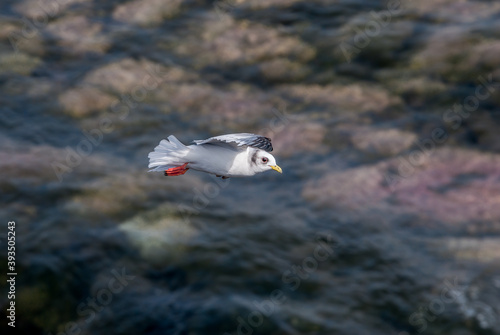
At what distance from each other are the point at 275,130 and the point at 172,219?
3.63m

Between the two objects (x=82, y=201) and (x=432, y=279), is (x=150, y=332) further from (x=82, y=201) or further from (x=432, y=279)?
(x=432, y=279)

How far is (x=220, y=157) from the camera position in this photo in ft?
33.3

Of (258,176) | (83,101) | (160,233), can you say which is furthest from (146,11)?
(160,233)

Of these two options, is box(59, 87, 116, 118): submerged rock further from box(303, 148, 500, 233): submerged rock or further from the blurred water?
box(303, 148, 500, 233): submerged rock

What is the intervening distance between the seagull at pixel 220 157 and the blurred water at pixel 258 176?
2700 mm

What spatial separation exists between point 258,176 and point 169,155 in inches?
181

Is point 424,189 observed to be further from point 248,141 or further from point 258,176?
point 248,141

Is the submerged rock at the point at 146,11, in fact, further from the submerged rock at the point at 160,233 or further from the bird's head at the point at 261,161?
the bird's head at the point at 261,161

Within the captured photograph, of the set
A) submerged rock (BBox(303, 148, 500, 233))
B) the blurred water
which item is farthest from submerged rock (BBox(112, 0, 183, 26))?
submerged rock (BBox(303, 148, 500, 233))

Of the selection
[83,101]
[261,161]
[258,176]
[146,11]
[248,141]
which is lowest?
[248,141]

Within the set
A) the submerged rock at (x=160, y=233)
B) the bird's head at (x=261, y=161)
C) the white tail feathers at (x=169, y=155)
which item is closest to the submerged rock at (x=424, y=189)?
the submerged rock at (x=160, y=233)

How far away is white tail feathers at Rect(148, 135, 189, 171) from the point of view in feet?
34.2

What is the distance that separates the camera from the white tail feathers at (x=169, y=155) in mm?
10430

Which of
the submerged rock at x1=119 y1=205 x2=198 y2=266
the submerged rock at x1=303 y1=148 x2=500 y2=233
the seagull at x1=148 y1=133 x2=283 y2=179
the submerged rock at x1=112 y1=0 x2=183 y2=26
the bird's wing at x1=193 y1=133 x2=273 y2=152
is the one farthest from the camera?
the submerged rock at x1=112 y1=0 x2=183 y2=26
